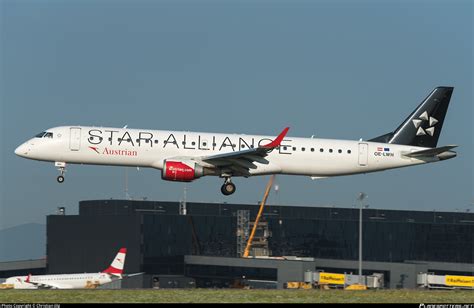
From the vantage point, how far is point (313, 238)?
12775cm

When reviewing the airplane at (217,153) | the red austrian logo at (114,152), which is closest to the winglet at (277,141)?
the airplane at (217,153)

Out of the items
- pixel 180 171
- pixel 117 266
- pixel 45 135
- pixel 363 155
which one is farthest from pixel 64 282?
pixel 363 155

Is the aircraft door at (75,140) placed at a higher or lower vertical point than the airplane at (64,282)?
higher

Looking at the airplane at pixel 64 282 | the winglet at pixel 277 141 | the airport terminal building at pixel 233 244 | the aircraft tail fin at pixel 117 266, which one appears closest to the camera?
the winglet at pixel 277 141

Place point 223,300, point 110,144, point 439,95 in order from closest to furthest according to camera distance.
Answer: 1. point 223,300
2. point 110,144
3. point 439,95

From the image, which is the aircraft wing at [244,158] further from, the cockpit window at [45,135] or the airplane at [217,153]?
the cockpit window at [45,135]

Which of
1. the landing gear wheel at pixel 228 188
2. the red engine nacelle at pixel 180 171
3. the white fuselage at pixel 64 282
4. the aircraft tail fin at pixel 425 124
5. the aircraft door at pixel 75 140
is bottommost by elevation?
the white fuselage at pixel 64 282

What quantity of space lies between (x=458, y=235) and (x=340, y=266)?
17.9 metres

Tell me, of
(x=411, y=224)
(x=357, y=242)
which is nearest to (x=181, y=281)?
(x=357, y=242)

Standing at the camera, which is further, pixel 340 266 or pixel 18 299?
pixel 340 266

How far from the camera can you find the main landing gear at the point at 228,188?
6272cm

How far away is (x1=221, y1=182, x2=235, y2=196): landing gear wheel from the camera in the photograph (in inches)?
2469

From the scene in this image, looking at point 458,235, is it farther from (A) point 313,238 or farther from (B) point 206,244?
(B) point 206,244

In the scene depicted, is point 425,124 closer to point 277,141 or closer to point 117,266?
point 277,141
